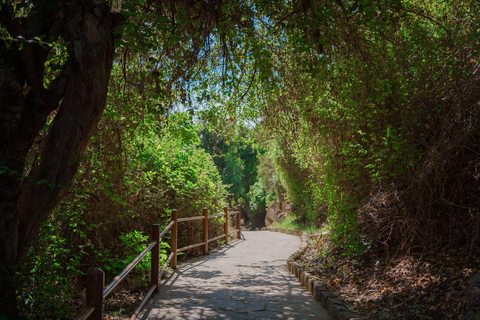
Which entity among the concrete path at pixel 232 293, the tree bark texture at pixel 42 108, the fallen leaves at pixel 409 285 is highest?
the tree bark texture at pixel 42 108

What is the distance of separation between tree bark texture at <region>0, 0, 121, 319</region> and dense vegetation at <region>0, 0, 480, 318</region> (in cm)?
1

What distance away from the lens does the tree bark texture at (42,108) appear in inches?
127

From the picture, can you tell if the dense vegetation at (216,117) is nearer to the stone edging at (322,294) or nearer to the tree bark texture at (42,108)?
the tree bark texture at (42,108)

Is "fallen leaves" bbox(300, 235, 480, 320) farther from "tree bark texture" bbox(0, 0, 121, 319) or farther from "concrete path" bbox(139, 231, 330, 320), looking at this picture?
"tree bark texture" bbox(0, 0, 121, 319)

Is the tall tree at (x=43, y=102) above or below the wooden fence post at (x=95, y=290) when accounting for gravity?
above

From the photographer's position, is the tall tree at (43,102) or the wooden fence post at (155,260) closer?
the tall tree at (43,102)

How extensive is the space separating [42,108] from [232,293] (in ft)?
12.8

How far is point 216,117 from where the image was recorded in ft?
29.0

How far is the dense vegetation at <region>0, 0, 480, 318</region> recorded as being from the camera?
11.7ft

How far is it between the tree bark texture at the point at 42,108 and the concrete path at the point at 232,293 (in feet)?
6.31

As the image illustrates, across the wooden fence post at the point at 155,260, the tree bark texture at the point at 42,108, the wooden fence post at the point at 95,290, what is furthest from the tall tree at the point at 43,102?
the wooden fence post at the point at 155,260

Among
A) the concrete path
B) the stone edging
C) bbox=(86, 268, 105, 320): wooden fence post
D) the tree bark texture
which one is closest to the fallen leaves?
the stone edging

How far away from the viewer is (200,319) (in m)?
4.56

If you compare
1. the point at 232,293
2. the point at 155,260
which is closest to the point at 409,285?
the point at 232,293
